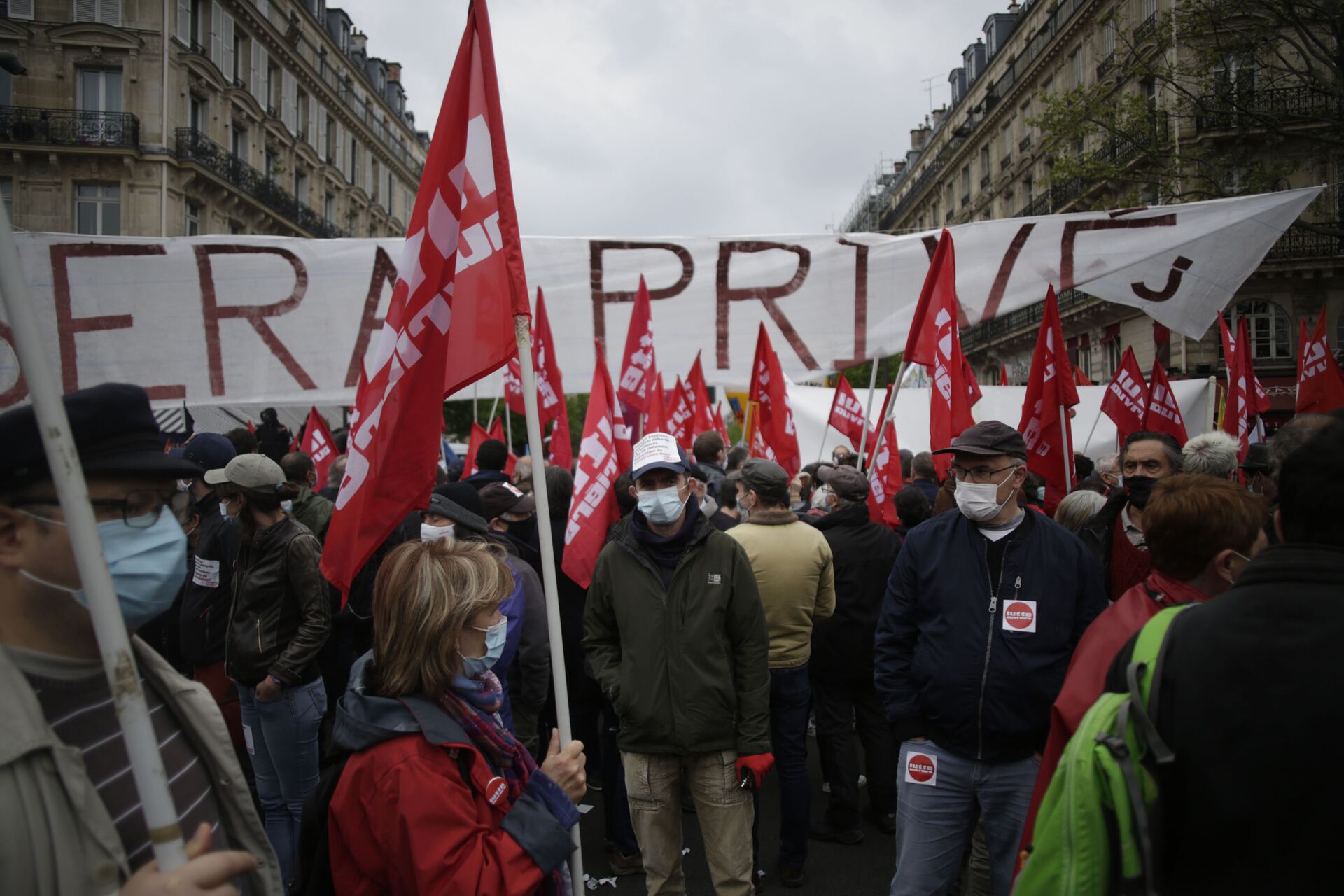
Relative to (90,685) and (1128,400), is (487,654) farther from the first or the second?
(1128,400)

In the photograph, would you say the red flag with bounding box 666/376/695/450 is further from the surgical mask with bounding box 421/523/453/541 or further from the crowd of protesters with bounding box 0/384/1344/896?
the surgical mask with bounding box 421/523/453/541

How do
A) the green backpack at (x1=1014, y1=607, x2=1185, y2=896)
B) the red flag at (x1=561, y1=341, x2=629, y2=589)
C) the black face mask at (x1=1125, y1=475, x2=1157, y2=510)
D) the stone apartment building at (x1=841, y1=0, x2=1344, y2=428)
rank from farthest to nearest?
the stone apartment building at (x1=841, y1=0, x2=1344, y2=428), the red flag at (x1=561, y1=341, x2=629, y2=589), the black face mask at (x1=1125, y1=475, x2=1157, y2=510), the green backpack at (x1=1014, y1=607, x2=1185, y2=896)

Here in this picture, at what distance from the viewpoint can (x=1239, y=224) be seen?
636 cm

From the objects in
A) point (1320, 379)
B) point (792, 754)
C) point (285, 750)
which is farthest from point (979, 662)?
point (1320, 379)

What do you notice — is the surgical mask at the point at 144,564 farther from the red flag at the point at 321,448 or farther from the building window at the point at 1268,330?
the building window at the point at 1268,330

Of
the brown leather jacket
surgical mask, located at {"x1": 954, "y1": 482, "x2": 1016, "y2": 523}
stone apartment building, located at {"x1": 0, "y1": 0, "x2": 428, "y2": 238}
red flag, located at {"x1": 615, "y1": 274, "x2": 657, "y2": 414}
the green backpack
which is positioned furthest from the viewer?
stone apartment building, located at {"x1": 0, "y1": 0, "x2": 428, "y2": 238}

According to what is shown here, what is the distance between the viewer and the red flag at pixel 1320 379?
9289 millimetres

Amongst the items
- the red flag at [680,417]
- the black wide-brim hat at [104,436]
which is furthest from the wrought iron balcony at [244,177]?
the black wide-brim hat at [104,436]

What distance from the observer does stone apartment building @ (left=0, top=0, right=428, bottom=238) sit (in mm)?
26250

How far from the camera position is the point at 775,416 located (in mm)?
9578

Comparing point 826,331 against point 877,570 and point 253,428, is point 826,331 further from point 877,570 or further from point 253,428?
point 253,428

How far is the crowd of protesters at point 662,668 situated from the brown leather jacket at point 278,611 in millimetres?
12

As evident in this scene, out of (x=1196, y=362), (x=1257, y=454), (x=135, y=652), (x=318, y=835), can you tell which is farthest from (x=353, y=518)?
(x=1196, y=362)

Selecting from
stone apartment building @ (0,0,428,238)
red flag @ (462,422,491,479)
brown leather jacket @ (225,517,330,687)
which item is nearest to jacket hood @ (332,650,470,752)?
brown leather jacket @ (225,517,330,687)
